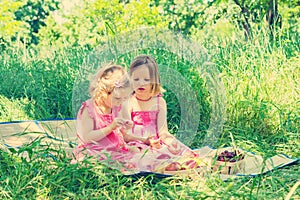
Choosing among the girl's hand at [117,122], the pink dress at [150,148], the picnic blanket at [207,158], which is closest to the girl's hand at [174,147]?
the pink dress at [150,148]

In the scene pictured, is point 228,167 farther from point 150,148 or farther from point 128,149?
point 128,149

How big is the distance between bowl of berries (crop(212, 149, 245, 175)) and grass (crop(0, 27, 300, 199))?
0.36 ft

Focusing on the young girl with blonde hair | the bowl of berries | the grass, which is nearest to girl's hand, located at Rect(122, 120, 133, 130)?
the young girl with blonde hair

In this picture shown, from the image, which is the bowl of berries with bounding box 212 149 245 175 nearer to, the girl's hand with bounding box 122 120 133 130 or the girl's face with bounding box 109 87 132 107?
the girl's hand with bounding box 122 120 133 130

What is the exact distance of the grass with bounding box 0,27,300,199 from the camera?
266 centimetres

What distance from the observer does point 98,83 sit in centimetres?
320

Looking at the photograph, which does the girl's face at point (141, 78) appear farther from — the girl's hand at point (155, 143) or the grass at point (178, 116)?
the grass at point (178, 116)

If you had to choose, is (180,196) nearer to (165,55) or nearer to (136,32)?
(136,32)

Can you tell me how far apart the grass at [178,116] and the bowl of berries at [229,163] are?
0.36ft

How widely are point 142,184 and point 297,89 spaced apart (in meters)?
1.92

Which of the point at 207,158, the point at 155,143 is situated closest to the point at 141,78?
the point at 155,143

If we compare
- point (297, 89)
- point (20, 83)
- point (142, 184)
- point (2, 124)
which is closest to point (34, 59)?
point (20, 83)

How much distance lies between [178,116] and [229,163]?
3.44 ft

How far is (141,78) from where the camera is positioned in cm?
322
